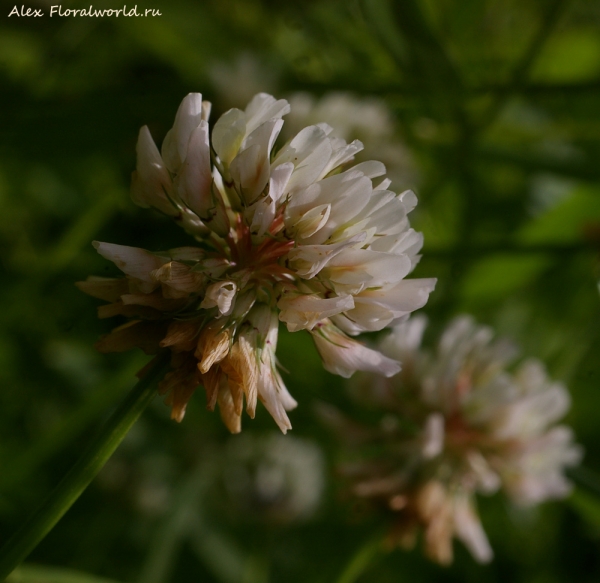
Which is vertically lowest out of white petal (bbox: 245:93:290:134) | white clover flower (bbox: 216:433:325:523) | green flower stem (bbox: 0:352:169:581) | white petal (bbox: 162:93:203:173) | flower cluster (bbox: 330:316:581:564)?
white clover flower (bbox: 216:433:325:523)

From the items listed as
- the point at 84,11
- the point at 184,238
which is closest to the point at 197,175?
the point at 184,238

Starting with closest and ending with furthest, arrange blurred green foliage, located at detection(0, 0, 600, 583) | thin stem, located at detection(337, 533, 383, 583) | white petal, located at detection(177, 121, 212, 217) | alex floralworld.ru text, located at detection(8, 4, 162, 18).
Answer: white petal, located at detection(177, 121, 212, 217)
thin stem, located at detection(337, 533, 383, 583)
blurred green foliage, located at detection(0, 0, 600, 583)
alex floralworld.ru text, located at detection(8, 4, 162, 18)

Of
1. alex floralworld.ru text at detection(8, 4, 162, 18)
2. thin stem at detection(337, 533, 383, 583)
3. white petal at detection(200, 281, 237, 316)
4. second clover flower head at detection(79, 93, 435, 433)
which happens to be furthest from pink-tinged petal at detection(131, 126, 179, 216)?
alex floralworld.ru text at detection(8, 4, 162, 18)

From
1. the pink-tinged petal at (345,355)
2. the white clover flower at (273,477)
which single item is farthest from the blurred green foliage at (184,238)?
the pink-tinged petal at (345,355)

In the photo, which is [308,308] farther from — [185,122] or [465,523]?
[465,523]

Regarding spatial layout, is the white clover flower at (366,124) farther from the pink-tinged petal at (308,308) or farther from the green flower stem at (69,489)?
the green flower stem at (69,489)

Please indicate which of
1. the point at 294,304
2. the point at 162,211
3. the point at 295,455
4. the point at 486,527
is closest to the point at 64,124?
the point at 162,211

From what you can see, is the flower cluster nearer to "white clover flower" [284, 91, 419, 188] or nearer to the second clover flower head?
the second clover flower head

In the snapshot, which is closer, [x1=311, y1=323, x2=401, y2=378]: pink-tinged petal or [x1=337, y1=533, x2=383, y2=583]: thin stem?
[x1=311, y1=323, x2=401, y2=378]: pink-tinged petal
